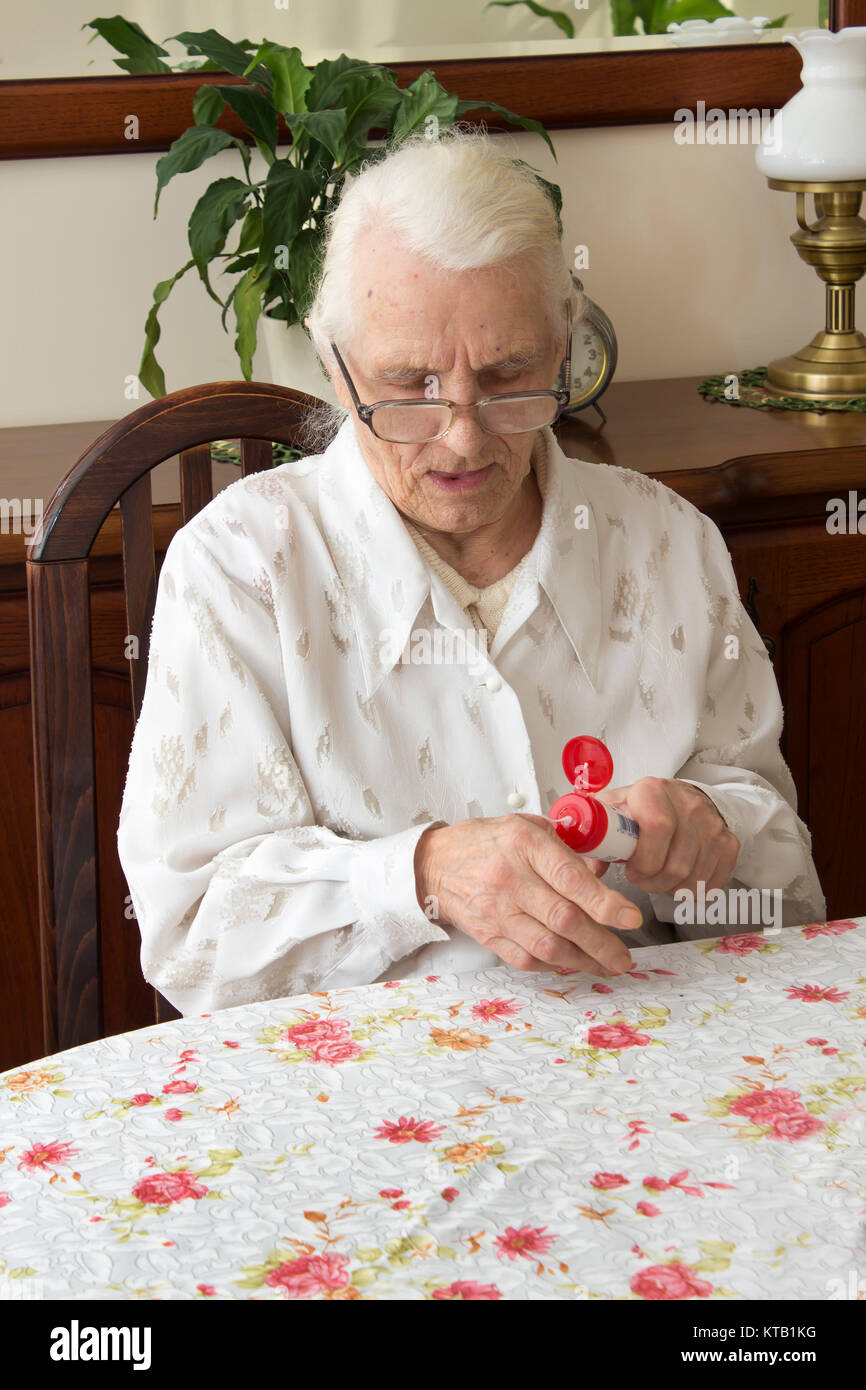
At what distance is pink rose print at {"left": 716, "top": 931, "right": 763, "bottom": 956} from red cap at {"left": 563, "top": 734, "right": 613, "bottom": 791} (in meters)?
0.17

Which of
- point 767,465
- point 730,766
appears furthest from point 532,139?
point 730,766

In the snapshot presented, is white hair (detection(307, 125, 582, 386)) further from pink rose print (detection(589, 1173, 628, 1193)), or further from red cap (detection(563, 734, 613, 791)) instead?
pink rose print (detection(589, 1173, 628, 1193))

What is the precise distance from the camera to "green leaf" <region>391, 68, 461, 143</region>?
1625mm

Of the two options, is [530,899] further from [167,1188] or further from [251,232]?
[251,232]

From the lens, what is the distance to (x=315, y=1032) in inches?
38.2

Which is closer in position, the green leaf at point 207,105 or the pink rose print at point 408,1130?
the pink rose print at point 408,1130

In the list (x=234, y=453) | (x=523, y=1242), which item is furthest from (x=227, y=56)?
(x=523, y=1242)

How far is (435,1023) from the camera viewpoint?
0.98 meters

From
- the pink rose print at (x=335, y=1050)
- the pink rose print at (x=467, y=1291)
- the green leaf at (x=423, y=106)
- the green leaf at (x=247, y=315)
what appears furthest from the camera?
the green leaf at (x=247, y=315)

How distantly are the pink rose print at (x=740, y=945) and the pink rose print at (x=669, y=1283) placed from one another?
377mm

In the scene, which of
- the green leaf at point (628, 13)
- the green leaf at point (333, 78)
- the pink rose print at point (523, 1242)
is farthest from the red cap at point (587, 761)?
the green leaf at point (628, 13)

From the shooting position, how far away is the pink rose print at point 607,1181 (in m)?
0.80

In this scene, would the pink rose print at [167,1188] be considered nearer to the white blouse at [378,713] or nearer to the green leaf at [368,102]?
the white blouse at [378,713]

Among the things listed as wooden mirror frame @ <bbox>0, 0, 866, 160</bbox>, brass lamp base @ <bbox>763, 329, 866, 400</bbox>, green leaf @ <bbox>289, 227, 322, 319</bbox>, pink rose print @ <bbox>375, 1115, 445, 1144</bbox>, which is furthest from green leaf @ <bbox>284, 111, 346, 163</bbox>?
pink rose print @ <bbox>375, 1115, 445, 1144</bbox>
